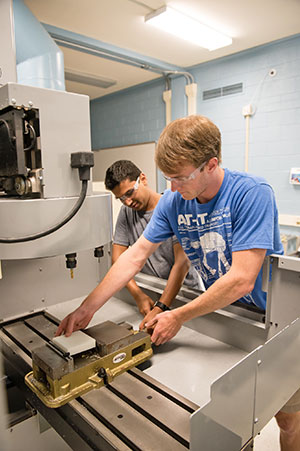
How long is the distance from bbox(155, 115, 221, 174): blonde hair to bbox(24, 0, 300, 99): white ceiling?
1.92 m

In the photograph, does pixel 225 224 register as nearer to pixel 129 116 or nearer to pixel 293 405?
pixel 293 405

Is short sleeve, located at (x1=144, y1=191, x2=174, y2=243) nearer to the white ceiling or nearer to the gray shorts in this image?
the gray shorts

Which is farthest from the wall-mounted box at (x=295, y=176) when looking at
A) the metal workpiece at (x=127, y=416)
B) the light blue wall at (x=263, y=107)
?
the metal workpiece at (x=127, y=416)

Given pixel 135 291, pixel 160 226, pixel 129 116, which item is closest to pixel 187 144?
pixel 160 226

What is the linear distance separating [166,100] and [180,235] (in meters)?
3.19

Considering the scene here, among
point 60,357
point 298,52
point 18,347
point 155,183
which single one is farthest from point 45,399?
point 155,183

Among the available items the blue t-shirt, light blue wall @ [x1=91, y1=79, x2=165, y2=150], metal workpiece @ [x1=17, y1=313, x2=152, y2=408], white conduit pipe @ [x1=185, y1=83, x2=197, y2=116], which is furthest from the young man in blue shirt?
light blue wall @ [x1=91, y1=79, x2=165, y2=150]

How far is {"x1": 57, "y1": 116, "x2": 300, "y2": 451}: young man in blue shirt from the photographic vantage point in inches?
37.8

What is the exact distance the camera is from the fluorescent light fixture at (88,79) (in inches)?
152

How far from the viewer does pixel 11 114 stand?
0.69 meters

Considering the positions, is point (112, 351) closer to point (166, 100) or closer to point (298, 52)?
point (298, 52)

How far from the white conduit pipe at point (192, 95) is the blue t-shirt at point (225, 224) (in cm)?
286

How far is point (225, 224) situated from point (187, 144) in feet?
0.92

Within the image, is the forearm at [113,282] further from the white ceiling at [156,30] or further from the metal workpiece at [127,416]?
the white ceiling at [156,30]
